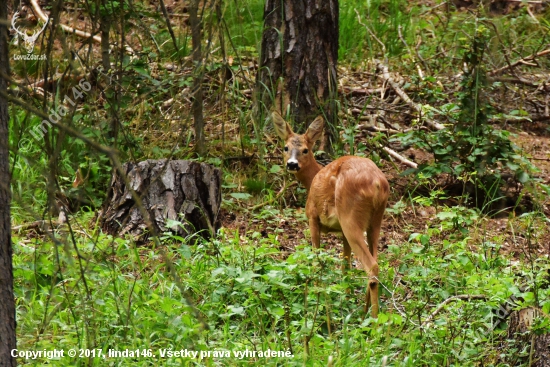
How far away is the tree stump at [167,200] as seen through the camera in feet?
19.8

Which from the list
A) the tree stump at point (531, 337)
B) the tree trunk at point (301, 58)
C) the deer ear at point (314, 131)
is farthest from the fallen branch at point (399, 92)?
the tree stump at point (531, 337)

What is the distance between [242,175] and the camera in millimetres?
7637

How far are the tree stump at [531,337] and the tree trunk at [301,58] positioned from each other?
4.09 m

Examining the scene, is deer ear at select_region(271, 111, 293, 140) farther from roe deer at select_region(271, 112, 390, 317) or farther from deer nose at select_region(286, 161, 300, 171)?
roe deer at select_region(271, 112, 390, 317)

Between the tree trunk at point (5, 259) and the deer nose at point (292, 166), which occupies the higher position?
the tree trunk at point (5, 259)

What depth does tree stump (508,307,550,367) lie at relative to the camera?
3.67 m

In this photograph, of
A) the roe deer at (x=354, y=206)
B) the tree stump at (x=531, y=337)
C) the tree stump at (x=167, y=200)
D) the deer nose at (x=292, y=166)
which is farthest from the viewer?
the deer nose at (x=292, y=166)

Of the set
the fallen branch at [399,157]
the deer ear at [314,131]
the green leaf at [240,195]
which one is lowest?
the green leaf at [240,195]


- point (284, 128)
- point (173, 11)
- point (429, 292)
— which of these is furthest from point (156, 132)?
point (429, 292)

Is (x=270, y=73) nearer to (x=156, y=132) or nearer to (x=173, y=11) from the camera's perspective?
(x=156, y=132)

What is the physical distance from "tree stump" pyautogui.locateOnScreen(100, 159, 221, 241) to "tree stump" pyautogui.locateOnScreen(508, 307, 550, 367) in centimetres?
274

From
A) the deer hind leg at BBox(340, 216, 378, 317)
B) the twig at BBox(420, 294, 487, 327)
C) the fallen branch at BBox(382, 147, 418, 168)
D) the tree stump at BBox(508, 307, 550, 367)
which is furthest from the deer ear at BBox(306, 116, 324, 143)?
the tree stump at BBox(508, 307, 550, 367)

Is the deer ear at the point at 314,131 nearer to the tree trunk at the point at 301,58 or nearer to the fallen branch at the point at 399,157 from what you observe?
the tree trunk at the point at 301,58

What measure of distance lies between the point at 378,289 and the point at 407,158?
345cm
